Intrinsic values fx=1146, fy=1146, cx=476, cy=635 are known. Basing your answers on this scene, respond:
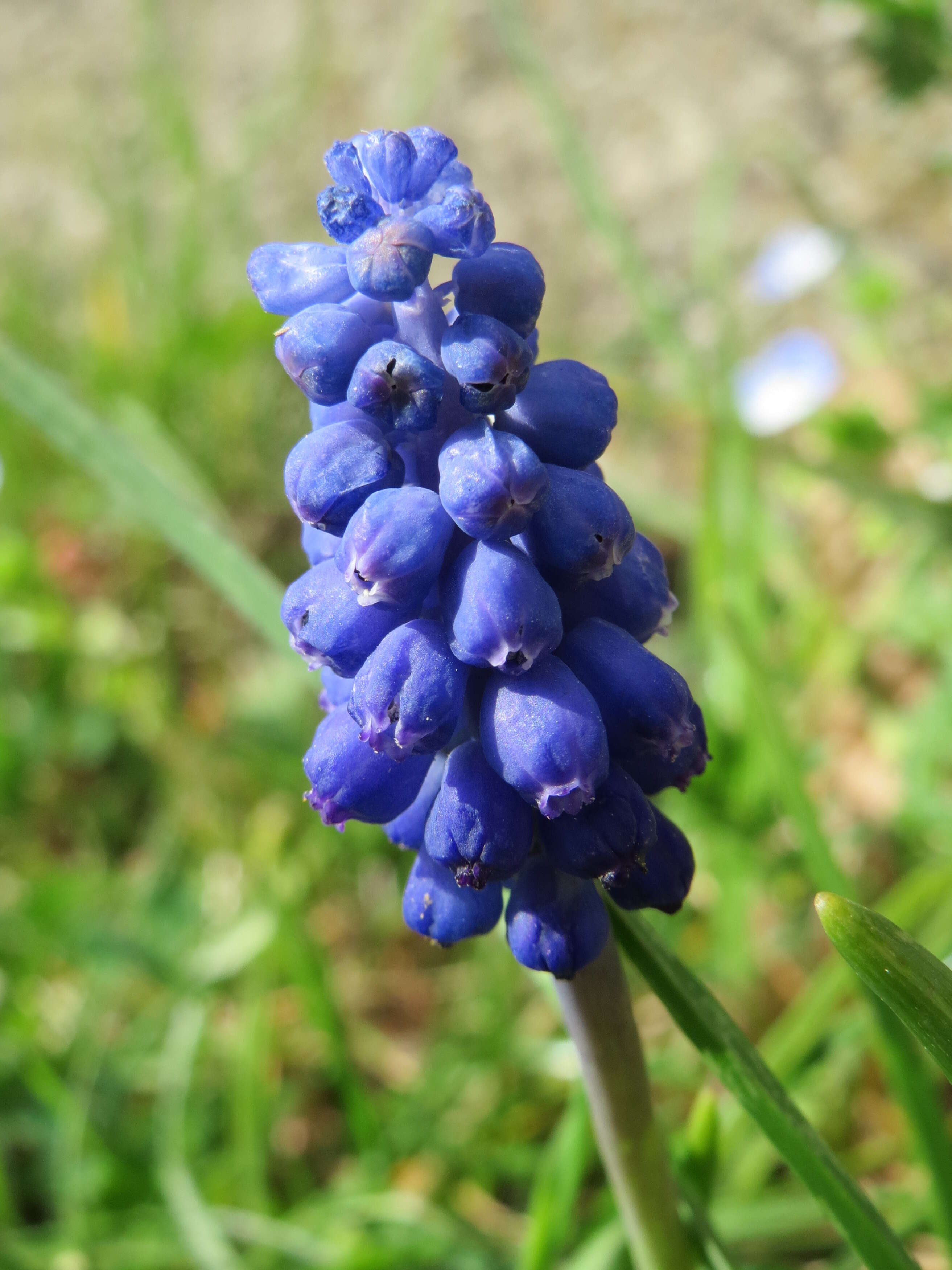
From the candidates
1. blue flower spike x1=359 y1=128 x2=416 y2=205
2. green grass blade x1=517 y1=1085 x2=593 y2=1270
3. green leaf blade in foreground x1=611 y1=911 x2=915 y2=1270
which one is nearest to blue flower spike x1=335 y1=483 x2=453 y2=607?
blue flower spike x1=359 y1=128 x2=416 y2=205

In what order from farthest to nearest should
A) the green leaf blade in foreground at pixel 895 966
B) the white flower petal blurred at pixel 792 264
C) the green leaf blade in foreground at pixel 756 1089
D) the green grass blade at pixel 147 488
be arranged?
the white flower petal blurred at pixel 792 264 → the green grass blade at pixel 147 488 → the green leaf blade in foreground at pixel 756 1089 → the green leaf blade in foreground at pixel 895 966

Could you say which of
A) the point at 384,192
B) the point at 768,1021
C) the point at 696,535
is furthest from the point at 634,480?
the point at 384,192

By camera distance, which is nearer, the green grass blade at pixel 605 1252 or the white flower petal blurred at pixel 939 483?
the green grass blade at pixel 605 1252

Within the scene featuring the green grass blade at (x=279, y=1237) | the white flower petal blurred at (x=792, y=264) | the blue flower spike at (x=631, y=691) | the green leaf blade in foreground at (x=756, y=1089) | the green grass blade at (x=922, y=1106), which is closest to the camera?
the blue flower spike at (x=631, y=691)

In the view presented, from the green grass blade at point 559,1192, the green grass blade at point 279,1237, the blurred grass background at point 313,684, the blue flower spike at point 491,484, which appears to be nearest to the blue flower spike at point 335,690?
the blue flower spike at point 491,484

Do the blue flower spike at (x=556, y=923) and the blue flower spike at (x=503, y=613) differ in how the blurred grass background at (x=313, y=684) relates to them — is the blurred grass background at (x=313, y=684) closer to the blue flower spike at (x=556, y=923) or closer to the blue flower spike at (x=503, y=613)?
the blue flower spike at (x=556, y=923)

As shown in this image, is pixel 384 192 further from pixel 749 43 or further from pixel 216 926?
pixel 749 43

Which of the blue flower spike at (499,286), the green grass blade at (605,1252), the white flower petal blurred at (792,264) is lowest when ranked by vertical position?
the green grass blade at (605,1252)

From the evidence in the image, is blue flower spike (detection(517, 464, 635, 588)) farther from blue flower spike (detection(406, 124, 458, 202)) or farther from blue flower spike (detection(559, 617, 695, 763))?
blue flower spike (detection(406, 124, 458, 202))
